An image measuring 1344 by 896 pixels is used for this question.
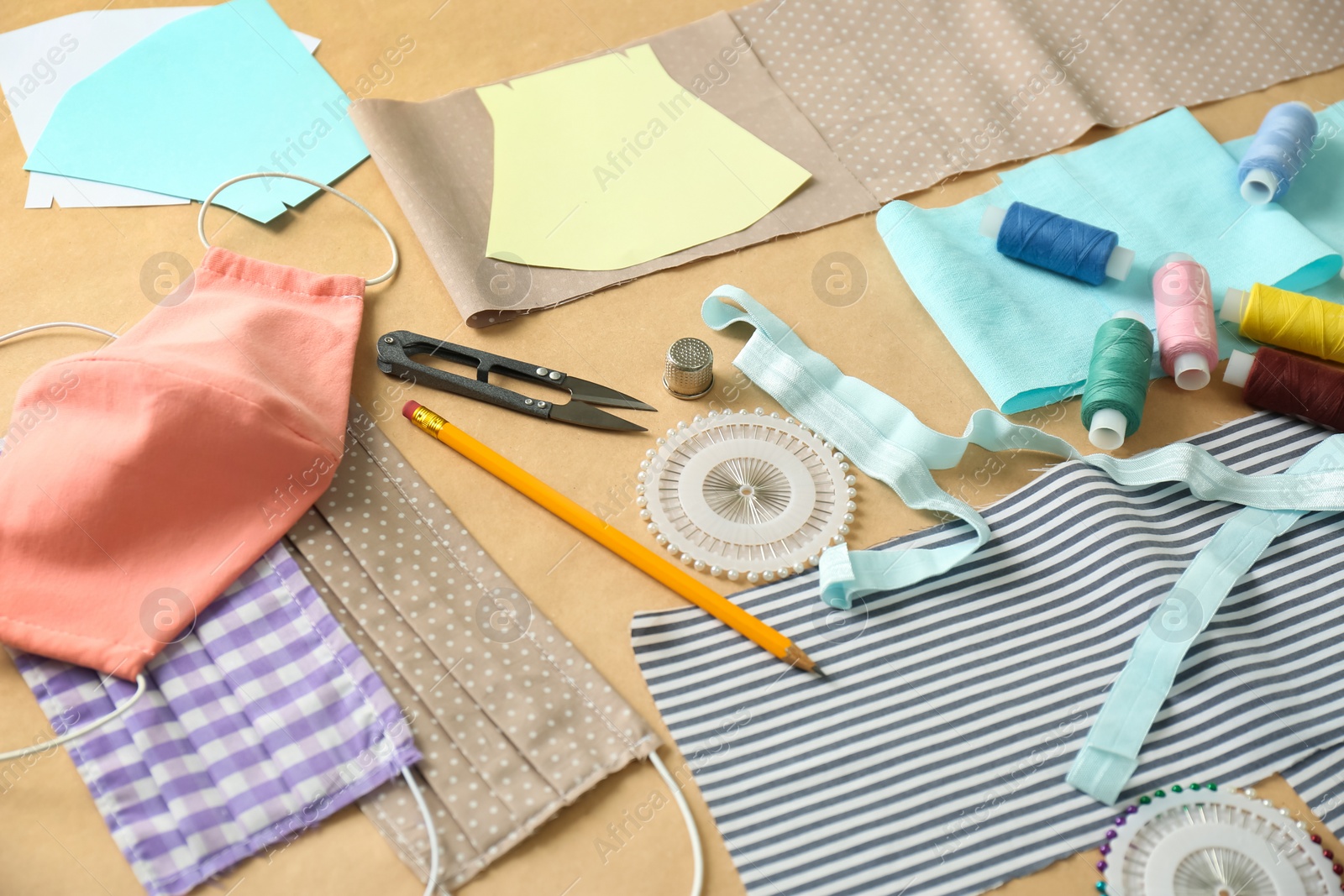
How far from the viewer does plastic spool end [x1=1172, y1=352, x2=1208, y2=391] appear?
1.26 m

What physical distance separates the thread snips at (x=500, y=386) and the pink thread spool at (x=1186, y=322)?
0.65 meters

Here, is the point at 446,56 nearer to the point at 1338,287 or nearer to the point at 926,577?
the point at 926,577

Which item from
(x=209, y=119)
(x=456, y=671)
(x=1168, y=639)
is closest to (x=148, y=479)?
(x=456, y=671)

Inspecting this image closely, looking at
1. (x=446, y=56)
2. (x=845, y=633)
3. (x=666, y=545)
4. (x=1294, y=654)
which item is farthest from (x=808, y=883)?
(x=446, y=56)

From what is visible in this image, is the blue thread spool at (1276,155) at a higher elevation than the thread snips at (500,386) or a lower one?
higher

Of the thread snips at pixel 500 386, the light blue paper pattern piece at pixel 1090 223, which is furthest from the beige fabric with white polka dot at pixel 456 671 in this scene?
the light blue paper pattern piece at pixel 1090 223

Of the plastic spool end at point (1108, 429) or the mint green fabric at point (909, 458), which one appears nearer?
the mint green fabric at point (909, 458)

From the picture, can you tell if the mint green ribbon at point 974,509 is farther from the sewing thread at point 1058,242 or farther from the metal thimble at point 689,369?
the sewing thread at point 1058,242

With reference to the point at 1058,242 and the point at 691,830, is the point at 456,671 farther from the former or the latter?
the point at 1058,242

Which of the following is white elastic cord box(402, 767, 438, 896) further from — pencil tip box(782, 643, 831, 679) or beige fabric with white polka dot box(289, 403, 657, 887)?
pencil tip box(782, 643, 831, 679)

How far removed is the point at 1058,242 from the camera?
1358 millimetres

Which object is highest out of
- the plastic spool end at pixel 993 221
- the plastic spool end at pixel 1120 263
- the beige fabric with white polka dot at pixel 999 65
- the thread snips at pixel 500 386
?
the beige fabric with white polka dot at pixel 999 65

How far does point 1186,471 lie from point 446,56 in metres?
1.25

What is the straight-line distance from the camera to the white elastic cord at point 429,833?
2.97 feet
